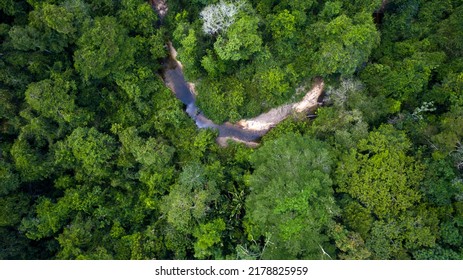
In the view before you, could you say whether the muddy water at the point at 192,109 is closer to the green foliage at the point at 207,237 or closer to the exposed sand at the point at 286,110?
the exposed sand at the point at 286,110

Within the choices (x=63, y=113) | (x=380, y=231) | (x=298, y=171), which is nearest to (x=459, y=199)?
(x=380, y=231)

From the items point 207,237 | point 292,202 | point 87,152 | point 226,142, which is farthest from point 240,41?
point 207,237

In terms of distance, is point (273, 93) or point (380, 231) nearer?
point (380, 231)

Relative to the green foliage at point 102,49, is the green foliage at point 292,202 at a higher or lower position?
lower

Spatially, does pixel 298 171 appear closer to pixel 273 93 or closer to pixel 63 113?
pixel 273 93

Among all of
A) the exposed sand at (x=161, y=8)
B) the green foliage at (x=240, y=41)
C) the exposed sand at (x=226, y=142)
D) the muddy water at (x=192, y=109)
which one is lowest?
the exposed sand at (x=226, y=142)

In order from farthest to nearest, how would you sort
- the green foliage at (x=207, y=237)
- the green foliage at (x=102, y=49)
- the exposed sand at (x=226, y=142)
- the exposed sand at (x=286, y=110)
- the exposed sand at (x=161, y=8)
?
the exposed sand at (x=161, y=8), the exposed sand at (x=226, y=142), the exposed sand at (x=286, y=110), the green foliage at (x=102, y=49), the green foliage at (x=207, y=237)

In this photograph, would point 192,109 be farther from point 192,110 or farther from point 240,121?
A: point 240,121

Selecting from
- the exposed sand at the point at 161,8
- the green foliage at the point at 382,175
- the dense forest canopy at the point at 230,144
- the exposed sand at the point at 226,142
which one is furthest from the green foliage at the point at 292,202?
the exposed sand at the point at 161,8
